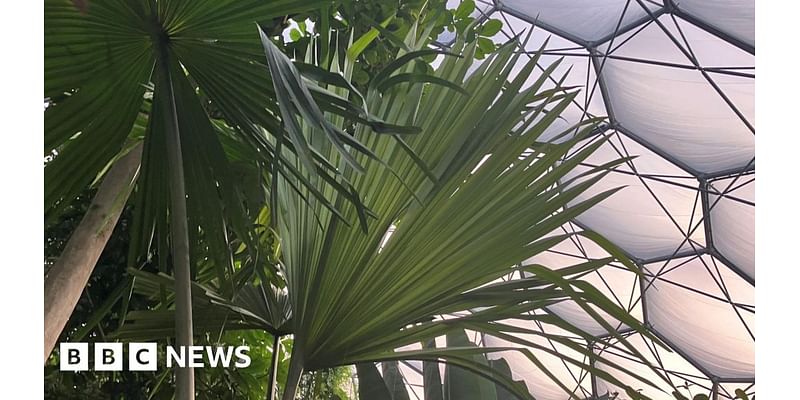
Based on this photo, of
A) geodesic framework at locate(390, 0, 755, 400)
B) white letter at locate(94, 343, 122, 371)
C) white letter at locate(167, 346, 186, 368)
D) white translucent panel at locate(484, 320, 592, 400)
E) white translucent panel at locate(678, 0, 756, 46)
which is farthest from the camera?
white translucent panel at locate(678, 0, 756, 46)

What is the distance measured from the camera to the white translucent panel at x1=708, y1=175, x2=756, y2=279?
76.4 inches

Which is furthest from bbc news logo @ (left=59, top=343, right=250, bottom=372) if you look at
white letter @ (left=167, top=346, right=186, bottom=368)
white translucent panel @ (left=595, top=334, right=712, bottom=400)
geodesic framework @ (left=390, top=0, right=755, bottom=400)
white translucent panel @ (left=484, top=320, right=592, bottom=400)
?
white translucent panel @ (left=595, top=334, right=712, bottom=400)

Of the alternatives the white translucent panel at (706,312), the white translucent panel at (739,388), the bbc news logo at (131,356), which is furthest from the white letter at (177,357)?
the white translucent panel at (739,388)

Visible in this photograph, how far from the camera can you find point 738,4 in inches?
98.2

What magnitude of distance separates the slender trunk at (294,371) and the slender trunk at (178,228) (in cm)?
21

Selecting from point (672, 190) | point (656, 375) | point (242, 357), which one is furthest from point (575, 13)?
point (242, 357)

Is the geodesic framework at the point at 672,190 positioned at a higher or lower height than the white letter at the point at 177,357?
higher

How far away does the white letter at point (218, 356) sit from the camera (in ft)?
4.56

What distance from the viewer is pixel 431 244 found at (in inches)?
50.9

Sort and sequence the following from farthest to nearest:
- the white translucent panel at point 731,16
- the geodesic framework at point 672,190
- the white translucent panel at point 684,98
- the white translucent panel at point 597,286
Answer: the white translucent panel at point 684,98
the white translucent panel at point 731,16
the geodesic framework at point 672,190
the white translucent panel at point 597,286

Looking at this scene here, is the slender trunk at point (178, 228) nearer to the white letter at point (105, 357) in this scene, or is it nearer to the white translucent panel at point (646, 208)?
the white letter at point (105, 357)

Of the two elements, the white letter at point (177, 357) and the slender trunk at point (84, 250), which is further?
the slender trunk at point (84, 250)

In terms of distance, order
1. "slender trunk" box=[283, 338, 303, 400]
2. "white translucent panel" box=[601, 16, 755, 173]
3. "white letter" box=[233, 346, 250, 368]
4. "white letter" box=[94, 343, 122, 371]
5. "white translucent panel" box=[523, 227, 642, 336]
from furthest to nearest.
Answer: "white translucent panel" box=[601, 16, 755, 173]
"white translucent panel" box=[523, 227, 642, 336]
"white letter" box=[233, 346, 250, 368]
"white letter" box=[94, 343, 122, 371]
"slender trunk" box=[283, 338, 303, 400]

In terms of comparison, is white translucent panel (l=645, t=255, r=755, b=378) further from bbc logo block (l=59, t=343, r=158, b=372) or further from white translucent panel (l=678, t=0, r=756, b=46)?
bbc logo block (l=59, t=343, r=158, b=372)
